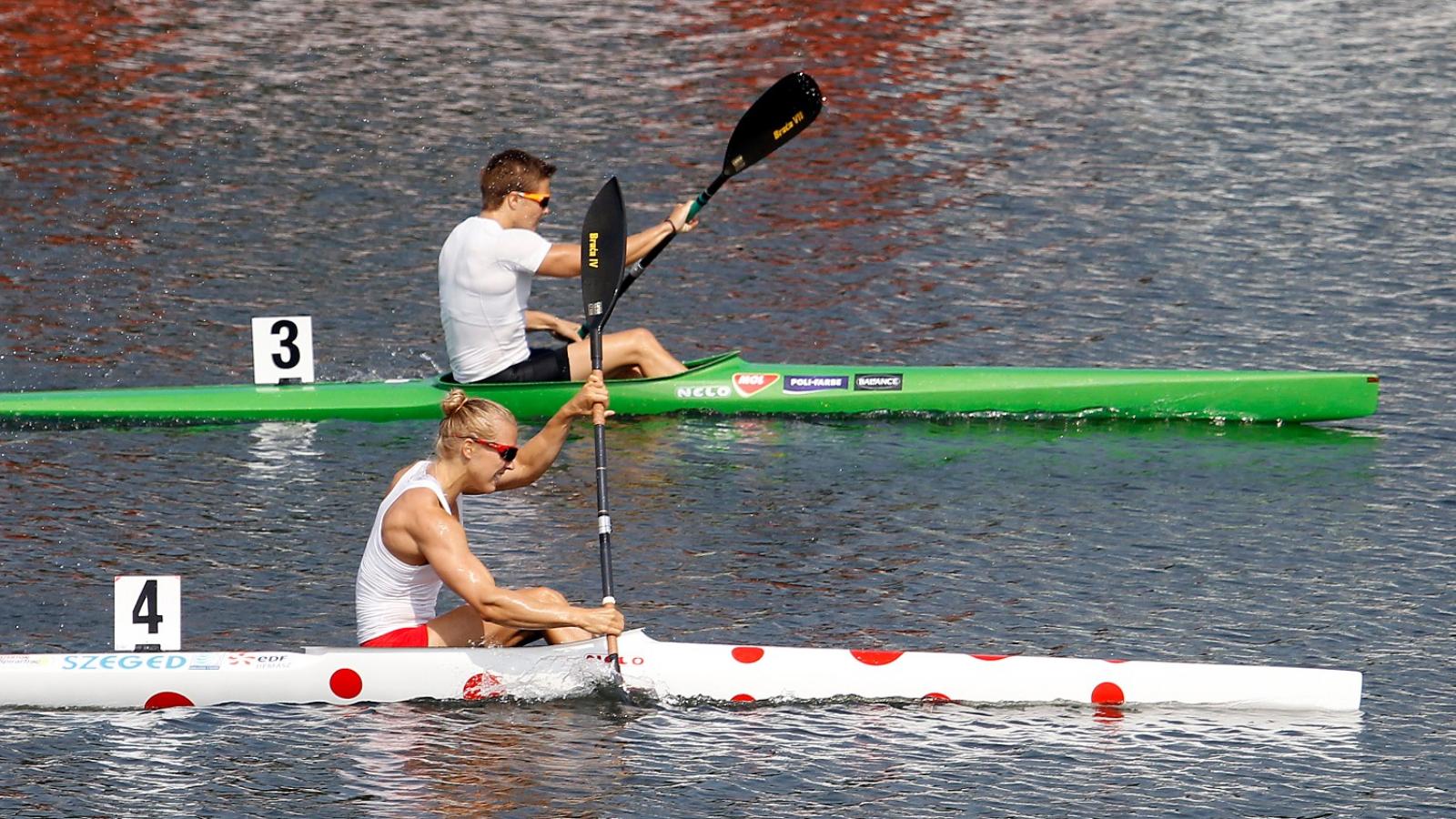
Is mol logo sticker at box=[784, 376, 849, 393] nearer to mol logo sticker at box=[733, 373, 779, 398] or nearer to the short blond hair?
mol logo sticker at box=[733, 373, 779, 398]

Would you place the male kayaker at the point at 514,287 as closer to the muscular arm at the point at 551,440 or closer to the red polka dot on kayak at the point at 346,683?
the muscular arm at the point at 551,440

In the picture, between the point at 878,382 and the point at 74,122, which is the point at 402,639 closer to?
the point at 878,382

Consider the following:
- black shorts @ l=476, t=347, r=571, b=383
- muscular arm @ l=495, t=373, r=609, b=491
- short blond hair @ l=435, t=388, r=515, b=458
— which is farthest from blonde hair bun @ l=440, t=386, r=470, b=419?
black shorts @ l=476, t=347, r=571, b=383

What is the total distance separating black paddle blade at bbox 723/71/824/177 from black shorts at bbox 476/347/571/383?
1556mm

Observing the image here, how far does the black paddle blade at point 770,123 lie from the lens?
1284 centimetres

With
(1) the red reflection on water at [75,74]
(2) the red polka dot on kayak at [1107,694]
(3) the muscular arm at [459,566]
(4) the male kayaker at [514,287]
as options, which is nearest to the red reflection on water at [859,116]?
(4) the male kayaker at [514,287]

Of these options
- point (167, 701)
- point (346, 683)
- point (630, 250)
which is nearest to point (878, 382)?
point (630, 250)

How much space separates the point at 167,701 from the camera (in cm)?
870

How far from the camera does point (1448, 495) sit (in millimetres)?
11852

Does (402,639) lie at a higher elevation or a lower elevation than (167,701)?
higher

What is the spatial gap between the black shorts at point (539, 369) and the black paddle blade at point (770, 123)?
156 cm

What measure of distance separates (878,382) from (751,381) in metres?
0.81

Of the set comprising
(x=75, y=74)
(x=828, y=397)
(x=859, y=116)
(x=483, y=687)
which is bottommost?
(x=483, y=687)

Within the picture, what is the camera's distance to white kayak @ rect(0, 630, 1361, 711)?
28.4 ft
